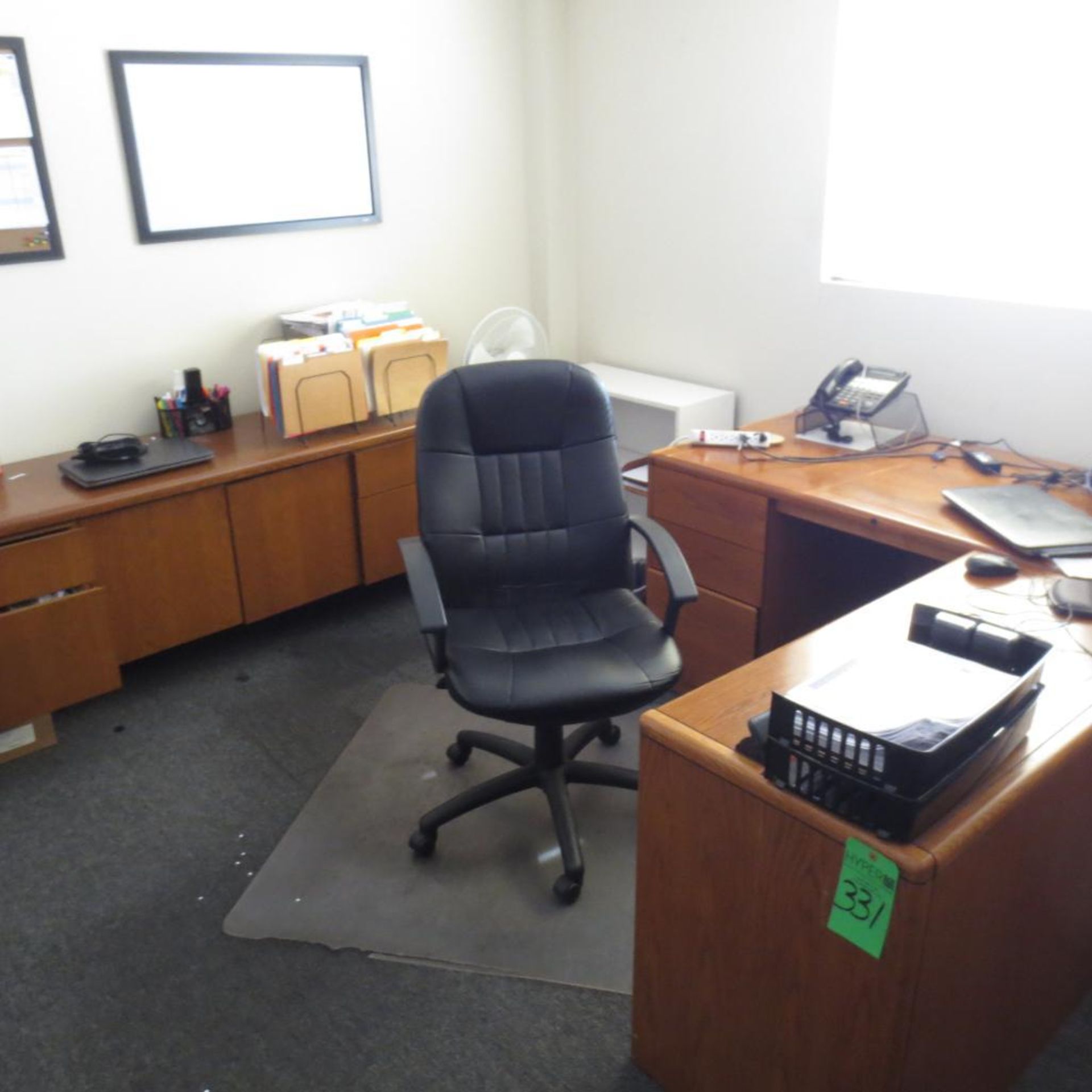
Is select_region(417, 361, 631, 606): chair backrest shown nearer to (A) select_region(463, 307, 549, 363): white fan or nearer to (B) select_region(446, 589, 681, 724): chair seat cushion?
(B) select_region(446, 589, 681, 724): chair seat cushion

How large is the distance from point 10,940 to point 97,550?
1.02 meters

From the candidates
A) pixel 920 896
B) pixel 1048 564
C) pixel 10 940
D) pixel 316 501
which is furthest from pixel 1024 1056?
pixel 316 501

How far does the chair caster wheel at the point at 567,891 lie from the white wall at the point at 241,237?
6.64 ft

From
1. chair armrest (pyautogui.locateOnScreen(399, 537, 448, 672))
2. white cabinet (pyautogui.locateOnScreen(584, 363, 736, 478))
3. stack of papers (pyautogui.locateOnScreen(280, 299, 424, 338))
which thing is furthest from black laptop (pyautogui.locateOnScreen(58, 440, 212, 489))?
white cabinet (pyautogui.locateOnScreen(584, 363, 736, 478))

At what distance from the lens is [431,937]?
2.06m

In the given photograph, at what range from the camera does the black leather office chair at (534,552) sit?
2.19 meters

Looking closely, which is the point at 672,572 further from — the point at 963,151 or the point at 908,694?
the point at 963,151

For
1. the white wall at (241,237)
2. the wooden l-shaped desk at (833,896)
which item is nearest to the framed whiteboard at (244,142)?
the white wall at (241,237)

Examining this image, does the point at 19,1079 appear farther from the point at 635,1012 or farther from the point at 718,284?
the point at 718,284

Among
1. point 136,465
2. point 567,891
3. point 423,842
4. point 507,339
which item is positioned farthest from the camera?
point 507,339

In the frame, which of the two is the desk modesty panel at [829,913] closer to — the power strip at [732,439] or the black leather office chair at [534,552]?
the black leather office chair at [534,552]

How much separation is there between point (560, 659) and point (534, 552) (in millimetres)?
350

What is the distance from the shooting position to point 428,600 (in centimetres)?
206

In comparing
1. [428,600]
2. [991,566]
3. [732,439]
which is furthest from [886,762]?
[732,439]
